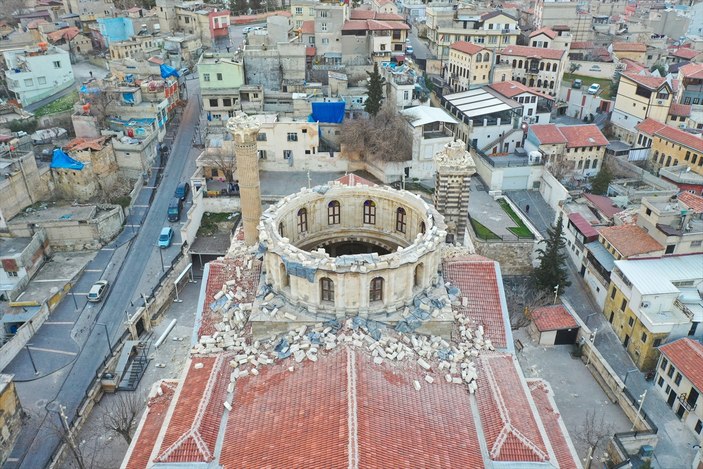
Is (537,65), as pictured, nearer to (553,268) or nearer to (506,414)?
(553,268)

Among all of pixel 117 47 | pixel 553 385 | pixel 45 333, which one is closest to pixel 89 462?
pixel 45 333

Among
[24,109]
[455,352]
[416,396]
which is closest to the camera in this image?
[416,396]

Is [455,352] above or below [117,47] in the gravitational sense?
below

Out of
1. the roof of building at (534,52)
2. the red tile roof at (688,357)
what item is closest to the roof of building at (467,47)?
the roof of building at (534,52)

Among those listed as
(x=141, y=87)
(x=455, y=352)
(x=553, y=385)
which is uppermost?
(x=141, y=87)

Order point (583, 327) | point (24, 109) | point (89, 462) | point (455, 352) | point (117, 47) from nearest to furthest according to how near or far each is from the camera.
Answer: point (455, 352)
point (89, 462)
point (583, 327)
point (24, 109)
point (117, 47)

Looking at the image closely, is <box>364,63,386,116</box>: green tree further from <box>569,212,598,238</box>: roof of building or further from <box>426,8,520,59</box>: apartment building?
<box>426,8,520,59</box>: apartment building

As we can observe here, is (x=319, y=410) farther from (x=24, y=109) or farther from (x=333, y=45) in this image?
(x=24, y=109)
